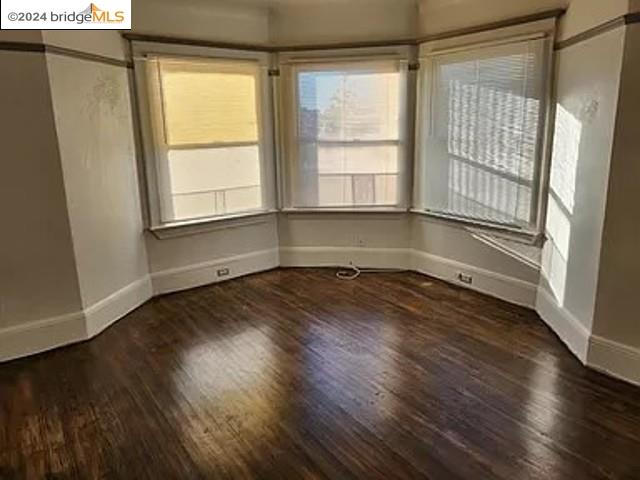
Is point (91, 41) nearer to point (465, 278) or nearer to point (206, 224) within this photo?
point (206, 224)

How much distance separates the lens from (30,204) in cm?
318

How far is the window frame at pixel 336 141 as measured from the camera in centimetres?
450

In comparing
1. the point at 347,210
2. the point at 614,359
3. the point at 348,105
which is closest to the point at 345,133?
the point at 348,105

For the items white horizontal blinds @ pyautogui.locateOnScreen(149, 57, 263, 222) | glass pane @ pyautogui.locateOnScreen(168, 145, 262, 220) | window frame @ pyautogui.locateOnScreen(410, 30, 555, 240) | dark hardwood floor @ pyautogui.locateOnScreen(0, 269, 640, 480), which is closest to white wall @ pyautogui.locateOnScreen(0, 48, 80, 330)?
dark hardwood floor @ pyautogui.locateOnScreen(0, 269, 640, 480)

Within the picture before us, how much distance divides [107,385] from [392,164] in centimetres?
313

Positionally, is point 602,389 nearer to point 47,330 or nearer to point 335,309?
point 335,309

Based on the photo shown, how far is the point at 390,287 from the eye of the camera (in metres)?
4.48

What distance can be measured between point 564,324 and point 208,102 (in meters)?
3.36

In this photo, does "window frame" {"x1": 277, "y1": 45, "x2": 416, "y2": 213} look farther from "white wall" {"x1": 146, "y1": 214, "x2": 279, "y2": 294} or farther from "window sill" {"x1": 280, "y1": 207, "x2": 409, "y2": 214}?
"white wall" {"x1": 146, "y1": 214, "x2": 279, "y2": 294}

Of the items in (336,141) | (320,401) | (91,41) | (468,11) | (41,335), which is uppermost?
(468,11)

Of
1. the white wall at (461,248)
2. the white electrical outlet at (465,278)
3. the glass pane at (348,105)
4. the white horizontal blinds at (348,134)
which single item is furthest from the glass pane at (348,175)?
the white electrical outlet at (465,278)

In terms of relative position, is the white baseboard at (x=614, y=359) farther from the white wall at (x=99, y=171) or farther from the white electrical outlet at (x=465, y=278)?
the white wall at (x=99, y=171)

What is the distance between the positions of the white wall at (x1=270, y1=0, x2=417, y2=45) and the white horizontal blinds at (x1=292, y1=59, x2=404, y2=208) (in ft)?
0.82

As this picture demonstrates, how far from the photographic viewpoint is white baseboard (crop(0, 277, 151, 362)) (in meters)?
3.26
